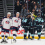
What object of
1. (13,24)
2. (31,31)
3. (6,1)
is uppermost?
(6,1)

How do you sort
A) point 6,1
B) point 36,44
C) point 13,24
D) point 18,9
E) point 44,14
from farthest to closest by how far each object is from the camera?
point 6,1 → point 18,9 → point 44,14 → point 13,24 → point 36,44

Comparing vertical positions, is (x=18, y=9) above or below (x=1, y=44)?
above

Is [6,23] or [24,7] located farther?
[24,7]

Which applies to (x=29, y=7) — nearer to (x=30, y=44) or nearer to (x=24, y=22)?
(x=24, y=22)

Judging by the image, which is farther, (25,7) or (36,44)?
(25,7)

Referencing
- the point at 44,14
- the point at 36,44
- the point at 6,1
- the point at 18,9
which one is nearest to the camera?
the point at 36,44

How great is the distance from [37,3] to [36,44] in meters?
3.32

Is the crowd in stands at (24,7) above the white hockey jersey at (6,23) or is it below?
above

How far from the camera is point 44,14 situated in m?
5.47

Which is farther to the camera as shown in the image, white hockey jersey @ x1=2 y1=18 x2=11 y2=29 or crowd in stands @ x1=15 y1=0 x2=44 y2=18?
crowd in stands @ x1=15 y1=0 x2=44 y2=18

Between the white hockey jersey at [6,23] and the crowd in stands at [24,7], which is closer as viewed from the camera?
the white hockey jersey at [6,23]

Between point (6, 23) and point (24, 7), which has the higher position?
point (24, 7)

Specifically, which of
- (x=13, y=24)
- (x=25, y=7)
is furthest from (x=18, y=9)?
(x=13, y=24)

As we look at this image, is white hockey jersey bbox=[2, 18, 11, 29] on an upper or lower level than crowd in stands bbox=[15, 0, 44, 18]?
lower
